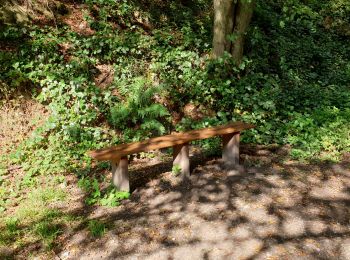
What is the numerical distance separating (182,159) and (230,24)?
4412 millimetres

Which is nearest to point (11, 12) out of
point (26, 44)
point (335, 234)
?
point (26, 44)

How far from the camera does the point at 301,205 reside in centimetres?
514

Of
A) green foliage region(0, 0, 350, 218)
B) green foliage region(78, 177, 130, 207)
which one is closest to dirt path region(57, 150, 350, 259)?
green foliage region(78, 177, 130, 207)

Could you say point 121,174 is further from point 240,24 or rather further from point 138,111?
point 240,24

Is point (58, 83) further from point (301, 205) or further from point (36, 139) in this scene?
point (301, 205)

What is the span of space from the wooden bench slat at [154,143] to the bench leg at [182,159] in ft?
0.65

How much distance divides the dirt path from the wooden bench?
286 millimetres

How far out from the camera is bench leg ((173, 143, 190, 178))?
5914 millimetres

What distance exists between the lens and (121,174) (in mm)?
5367

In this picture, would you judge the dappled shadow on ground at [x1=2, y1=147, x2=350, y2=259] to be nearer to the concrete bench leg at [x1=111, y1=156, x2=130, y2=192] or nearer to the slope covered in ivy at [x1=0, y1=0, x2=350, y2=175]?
the concrete bench leg at [x1=111, y1=156, x2=130, y2=192]

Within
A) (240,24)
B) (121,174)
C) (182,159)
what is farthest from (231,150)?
(240,24)

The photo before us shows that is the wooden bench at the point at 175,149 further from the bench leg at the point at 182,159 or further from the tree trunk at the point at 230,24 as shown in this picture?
the tree trunk at the point at 230,24

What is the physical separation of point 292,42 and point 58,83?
317 inches

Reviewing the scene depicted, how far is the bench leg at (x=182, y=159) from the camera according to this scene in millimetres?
5914
